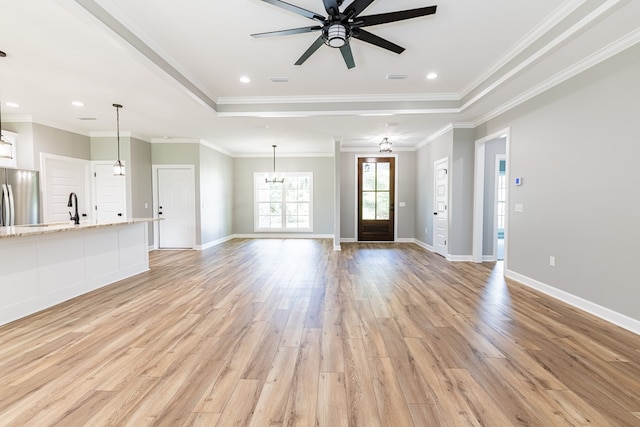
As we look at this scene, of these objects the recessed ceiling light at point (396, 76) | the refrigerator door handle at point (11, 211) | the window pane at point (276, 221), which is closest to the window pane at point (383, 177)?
the window pane at point (276, 221)

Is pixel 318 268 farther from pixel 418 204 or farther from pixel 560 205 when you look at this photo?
pixel 418 204

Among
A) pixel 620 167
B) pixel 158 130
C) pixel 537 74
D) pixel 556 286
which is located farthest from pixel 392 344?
pixel 158 130

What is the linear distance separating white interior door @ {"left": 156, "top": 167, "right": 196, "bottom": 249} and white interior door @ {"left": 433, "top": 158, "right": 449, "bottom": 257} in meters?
6.04

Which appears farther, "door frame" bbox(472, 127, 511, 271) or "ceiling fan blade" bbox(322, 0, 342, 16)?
"door frame" bbox(472, 127, 511, 271)

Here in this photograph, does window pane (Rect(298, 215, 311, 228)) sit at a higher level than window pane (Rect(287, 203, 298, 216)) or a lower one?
lower

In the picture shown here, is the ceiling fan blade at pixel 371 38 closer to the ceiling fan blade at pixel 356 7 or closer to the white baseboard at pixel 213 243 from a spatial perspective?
the ceiling fan blade at pixel 356 7

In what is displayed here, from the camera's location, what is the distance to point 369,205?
27.3 feet

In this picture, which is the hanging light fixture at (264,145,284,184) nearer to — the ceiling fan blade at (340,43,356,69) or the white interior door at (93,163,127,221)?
the white interior door at (93,163,127,221)

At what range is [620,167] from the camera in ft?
9.29

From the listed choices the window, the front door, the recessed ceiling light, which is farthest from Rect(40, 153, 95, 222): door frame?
the front door

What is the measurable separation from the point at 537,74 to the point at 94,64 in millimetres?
5310

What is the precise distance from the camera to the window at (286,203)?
9.31 m

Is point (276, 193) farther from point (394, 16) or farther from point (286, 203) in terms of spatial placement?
point (394, 16)

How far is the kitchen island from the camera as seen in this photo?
2863mm
